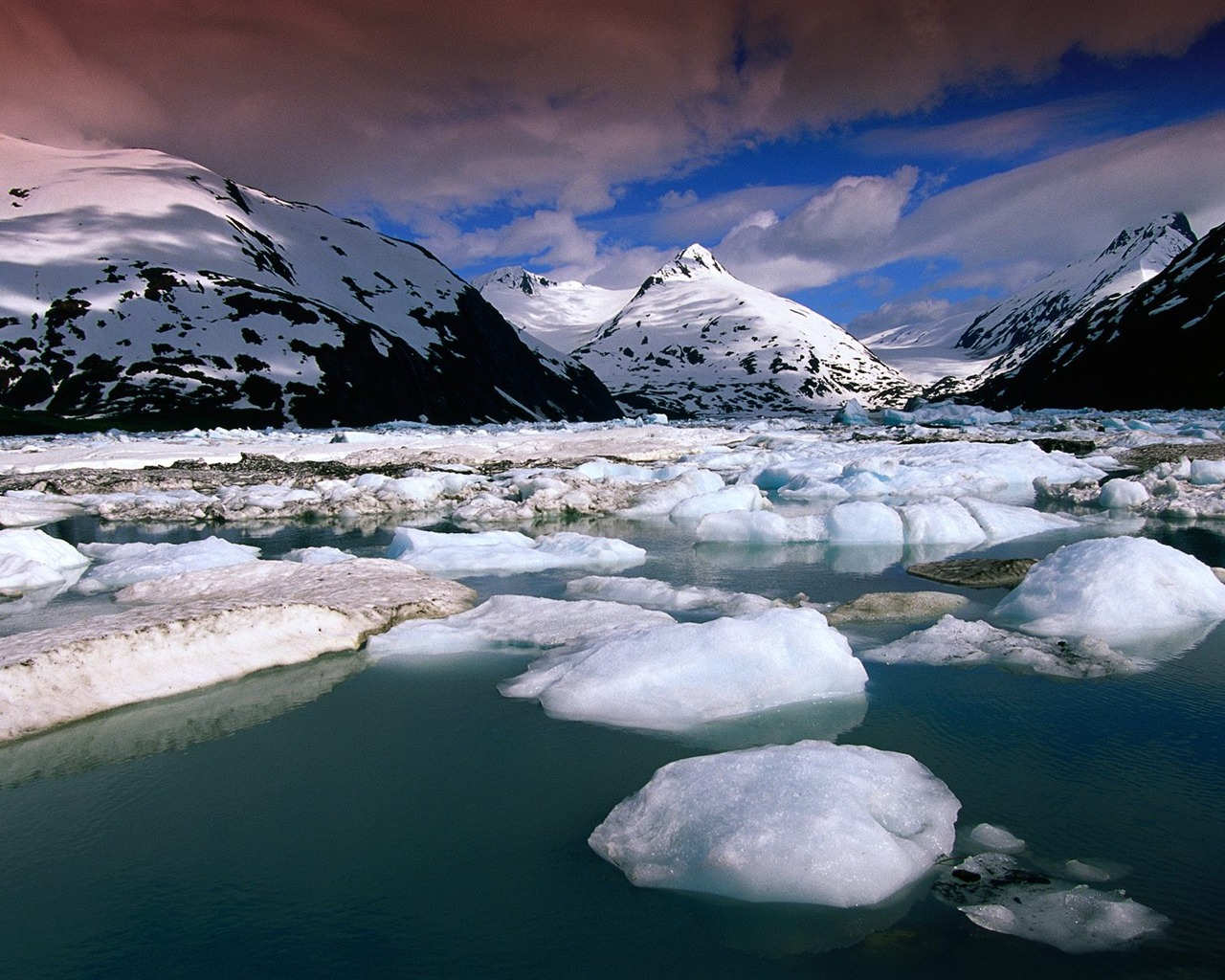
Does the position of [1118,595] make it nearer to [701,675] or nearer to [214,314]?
[701,675]

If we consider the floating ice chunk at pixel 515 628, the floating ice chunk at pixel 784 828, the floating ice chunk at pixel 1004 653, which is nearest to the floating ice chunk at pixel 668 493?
the floating ice chunk at pixel 515 628

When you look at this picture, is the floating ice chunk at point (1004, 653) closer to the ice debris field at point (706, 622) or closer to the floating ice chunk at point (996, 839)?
the ice debris field at point (706, 622)

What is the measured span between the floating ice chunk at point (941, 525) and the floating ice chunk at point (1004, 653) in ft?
23.3

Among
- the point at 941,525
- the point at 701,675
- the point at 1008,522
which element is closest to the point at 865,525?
the point at 941,525

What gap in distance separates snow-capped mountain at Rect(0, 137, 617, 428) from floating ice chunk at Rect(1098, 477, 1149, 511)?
180 feet

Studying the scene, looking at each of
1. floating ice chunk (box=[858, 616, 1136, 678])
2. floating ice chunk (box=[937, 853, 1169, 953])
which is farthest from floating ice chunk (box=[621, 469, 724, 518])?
floating ice chunk (box=[937, 853, 1169, 953])

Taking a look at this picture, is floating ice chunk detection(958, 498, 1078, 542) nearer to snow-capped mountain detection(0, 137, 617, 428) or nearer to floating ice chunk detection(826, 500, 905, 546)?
floating ice chunk detection(826, 500, 905, 546)

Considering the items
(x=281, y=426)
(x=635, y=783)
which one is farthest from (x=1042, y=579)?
(x=281, y=426)

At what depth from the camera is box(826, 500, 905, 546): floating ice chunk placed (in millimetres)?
15352

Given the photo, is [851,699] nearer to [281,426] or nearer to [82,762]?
[82,762]

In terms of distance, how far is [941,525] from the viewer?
15.3m

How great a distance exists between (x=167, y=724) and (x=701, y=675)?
4565 mm

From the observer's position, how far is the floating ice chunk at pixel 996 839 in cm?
460

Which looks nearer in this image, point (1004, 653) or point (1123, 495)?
point (1004, 653)
